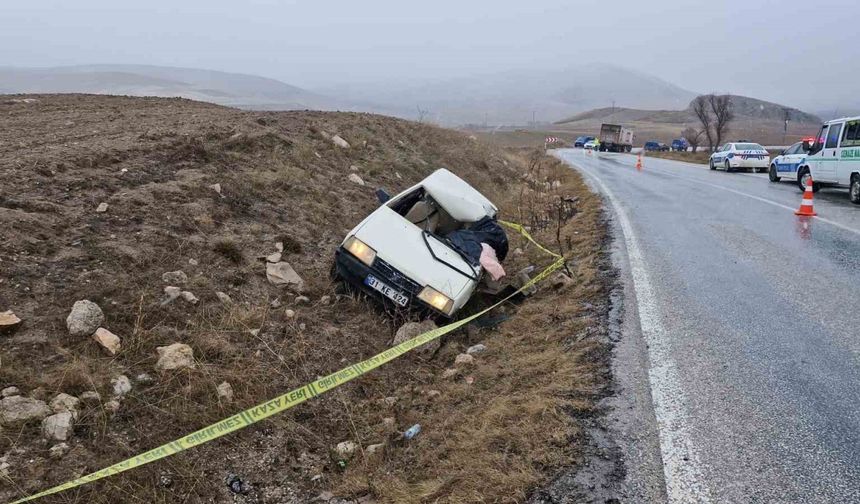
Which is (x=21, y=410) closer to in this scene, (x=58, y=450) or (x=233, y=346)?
(x=58, y=450)

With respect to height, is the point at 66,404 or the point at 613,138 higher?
the point at 613,138

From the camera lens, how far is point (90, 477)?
2.91 meters

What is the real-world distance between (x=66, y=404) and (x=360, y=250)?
302 centimetres

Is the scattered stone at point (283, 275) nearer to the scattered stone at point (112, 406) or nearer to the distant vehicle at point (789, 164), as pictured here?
the scattered stone at point (112, 406)

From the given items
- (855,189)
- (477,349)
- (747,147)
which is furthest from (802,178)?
(477,349)

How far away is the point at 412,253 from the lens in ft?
19.7

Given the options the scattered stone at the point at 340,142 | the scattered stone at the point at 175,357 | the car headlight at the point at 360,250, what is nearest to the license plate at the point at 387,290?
the car headlight at the point at 360,250

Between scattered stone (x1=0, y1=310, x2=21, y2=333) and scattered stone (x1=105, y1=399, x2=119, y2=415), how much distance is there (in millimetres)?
994

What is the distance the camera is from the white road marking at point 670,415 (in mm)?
2707

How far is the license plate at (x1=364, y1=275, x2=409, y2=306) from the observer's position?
5641 millimetres

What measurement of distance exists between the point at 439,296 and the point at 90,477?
3373 mm

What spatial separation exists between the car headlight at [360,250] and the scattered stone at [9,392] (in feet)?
10.2

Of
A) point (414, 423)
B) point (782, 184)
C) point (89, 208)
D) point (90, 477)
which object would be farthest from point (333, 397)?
point (782, 184)

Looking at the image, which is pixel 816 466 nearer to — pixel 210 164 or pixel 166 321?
pixel 166 321
